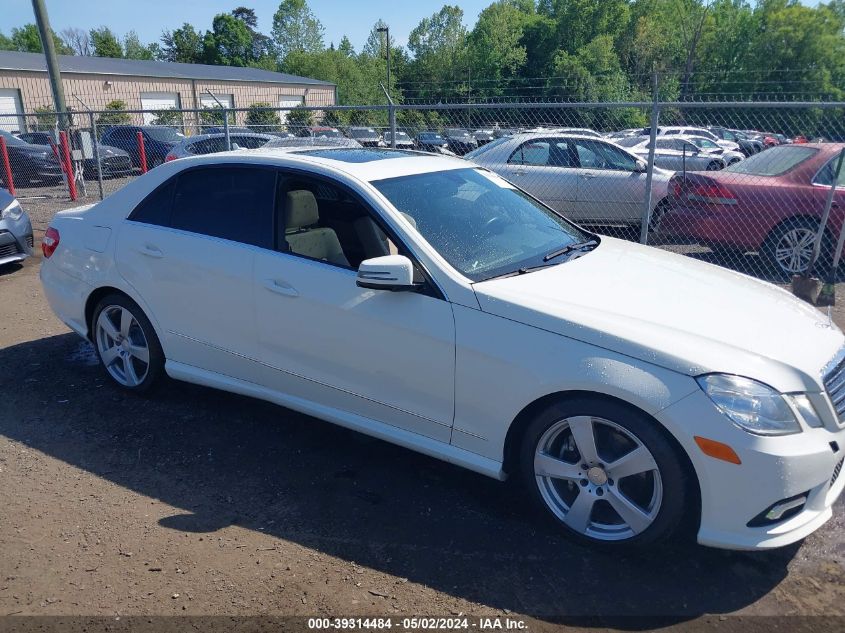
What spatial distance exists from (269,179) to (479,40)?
63.5 m

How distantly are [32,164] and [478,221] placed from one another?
18.3 metres

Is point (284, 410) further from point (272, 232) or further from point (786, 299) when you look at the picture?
point (786, 299)

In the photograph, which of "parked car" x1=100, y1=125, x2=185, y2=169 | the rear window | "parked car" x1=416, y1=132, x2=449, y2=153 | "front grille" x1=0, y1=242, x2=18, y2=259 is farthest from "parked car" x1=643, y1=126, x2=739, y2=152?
"front grille" x1=0, y1=242, x2=18, y2=259

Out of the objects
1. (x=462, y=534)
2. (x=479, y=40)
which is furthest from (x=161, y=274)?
(x=479, y=40)

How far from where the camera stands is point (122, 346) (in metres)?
4.66

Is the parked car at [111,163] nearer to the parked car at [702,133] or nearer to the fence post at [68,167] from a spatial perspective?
the fence post at [68,167]

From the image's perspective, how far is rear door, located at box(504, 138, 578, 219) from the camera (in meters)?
9.48

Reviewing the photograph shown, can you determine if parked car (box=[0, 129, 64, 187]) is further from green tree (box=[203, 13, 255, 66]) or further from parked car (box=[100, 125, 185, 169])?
green tree (box=[203, 13, 255, 66])

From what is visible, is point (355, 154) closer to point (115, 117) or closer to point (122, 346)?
point (122, 346)

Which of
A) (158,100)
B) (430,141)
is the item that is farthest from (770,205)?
(158,100)

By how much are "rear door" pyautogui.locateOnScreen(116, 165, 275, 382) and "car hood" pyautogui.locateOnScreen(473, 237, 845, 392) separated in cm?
153

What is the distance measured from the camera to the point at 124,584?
A: 9.48 ft

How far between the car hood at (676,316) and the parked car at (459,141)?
329 inches

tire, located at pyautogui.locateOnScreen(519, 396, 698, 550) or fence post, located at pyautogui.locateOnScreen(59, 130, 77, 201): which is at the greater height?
tire, located at pyautogui.locateOnScreen(519, 396, 698, 550)
